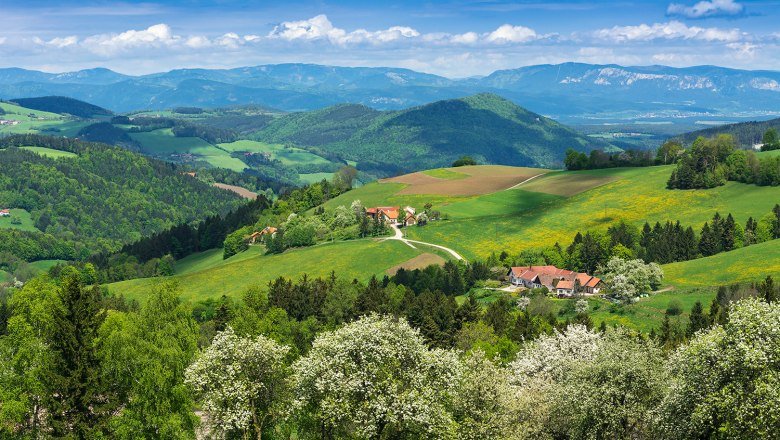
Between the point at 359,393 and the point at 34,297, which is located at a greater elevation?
the point at 34,297

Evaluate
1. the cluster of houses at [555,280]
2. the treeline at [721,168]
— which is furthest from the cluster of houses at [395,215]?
the treeline at [721,168]

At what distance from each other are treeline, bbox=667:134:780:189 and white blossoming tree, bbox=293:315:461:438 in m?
160

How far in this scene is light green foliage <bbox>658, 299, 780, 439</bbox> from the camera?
3525 cm

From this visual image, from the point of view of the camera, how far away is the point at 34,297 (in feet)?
166

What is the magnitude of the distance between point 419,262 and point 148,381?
4002 inches

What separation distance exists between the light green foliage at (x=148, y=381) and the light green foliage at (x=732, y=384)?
2972 cm

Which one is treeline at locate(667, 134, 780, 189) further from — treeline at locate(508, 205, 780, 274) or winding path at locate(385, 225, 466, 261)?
winding path at locate(385, 225, 466, 261)

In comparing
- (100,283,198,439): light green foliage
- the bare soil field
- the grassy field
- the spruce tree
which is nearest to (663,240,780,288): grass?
the grassy field

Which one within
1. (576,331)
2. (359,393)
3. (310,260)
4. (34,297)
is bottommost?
(310,260)

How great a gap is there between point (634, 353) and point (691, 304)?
222ft

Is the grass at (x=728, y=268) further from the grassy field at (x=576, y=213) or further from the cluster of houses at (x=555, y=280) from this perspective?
the grassy field at (x=576, y=213)

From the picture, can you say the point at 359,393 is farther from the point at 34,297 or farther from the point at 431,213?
the point at 431,213

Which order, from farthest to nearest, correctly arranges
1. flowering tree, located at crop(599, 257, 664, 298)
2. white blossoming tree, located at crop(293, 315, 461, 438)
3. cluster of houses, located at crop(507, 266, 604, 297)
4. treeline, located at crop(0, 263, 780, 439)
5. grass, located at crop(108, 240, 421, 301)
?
grass, located at crop(108, 240, 421, 301), cluster of houses, located at crop(507, 266, 604, 297), flowering tree, located at crop(599, 257, 664, 298), treeline, located at crop(0, 263, 780, 439), white blossoming tree, located at crop(293, 315, 461, 438)

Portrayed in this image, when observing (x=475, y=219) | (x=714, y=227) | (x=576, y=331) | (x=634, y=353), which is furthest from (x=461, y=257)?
(x=634, y=353)
